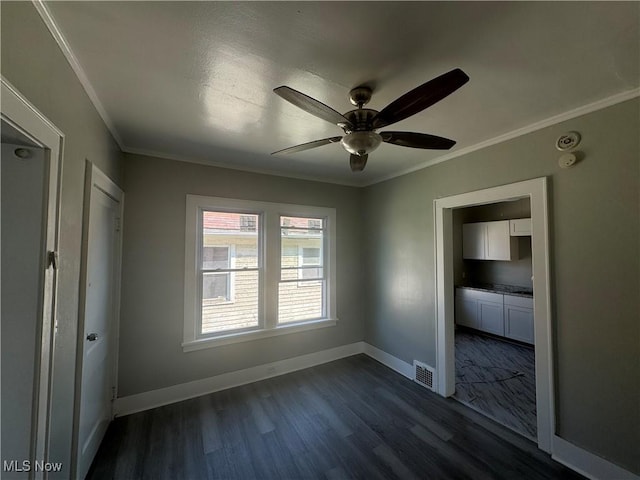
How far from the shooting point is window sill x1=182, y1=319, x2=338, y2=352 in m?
2.74

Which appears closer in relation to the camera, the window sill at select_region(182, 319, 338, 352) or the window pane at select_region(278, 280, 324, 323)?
the window sill at select_region(182, 319, 338, 352)

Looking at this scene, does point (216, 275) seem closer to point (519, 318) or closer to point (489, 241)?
point (519, 318)

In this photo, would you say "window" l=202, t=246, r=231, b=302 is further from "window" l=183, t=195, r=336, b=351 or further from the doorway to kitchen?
the doorway to kitchen

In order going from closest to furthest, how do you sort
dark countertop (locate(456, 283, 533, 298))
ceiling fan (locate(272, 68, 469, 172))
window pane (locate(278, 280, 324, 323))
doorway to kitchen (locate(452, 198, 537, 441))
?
1. ceiling fan (locate(272, 68, 469, 172))
2. doorway to kitchen (locate(452, 198, 537, 441))
3. window pane (locate(278, 280, 324, 323))
4. dark countertop (locate(456, 283, 533, 298))

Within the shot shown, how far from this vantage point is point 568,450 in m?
1.84

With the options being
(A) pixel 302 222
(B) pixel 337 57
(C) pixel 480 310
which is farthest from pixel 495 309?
(B) pixel 337 57

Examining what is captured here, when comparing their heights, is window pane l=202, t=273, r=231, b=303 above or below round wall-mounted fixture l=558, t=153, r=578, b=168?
below

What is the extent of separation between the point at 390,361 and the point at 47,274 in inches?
136

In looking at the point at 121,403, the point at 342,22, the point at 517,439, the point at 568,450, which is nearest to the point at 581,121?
the point at 342,22

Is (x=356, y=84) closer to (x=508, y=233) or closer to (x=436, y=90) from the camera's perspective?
(x=436, y=90)

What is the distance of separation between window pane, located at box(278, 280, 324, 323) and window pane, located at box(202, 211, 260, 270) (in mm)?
584

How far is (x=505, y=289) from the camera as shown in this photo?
14.7 feet

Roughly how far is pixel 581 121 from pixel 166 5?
103 inches

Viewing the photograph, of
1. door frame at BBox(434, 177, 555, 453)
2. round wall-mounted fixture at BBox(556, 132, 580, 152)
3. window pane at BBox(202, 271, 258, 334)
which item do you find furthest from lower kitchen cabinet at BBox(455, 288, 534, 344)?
window pane at BBox(202, 271, 258, 334)
